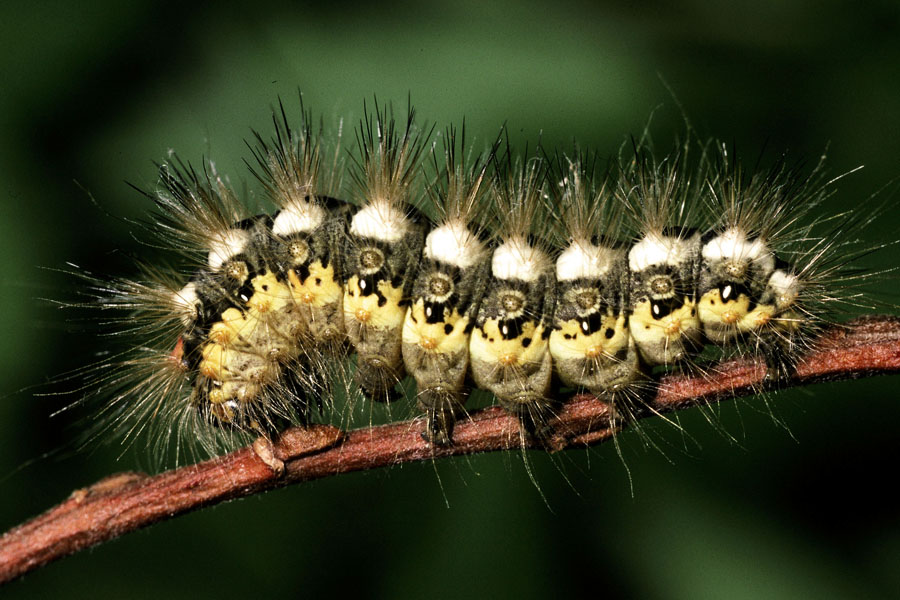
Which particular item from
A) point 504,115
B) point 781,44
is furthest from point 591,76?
point 781,44

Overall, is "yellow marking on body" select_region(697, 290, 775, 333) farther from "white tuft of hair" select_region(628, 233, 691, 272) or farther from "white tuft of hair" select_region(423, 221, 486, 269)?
"white tuft of hair" select_region(423, 221, 486, 269)

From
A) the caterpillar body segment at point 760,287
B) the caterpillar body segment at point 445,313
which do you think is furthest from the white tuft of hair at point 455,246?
the caterpillar body segment at point 760,287

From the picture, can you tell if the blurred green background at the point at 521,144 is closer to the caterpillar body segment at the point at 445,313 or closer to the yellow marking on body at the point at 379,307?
the caterpillar body segment at the point at 445,313

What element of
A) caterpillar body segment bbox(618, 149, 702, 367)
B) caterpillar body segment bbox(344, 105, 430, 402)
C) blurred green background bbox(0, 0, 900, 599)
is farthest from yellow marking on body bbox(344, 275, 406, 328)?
blurred green background bbox(0, 0, 900, 599)

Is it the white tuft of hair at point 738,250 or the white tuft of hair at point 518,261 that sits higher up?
the white tuft of hair at point 518,261

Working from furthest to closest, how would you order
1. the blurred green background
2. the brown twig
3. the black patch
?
1. the blurred green background
2. the black patch
3. the brown twig
